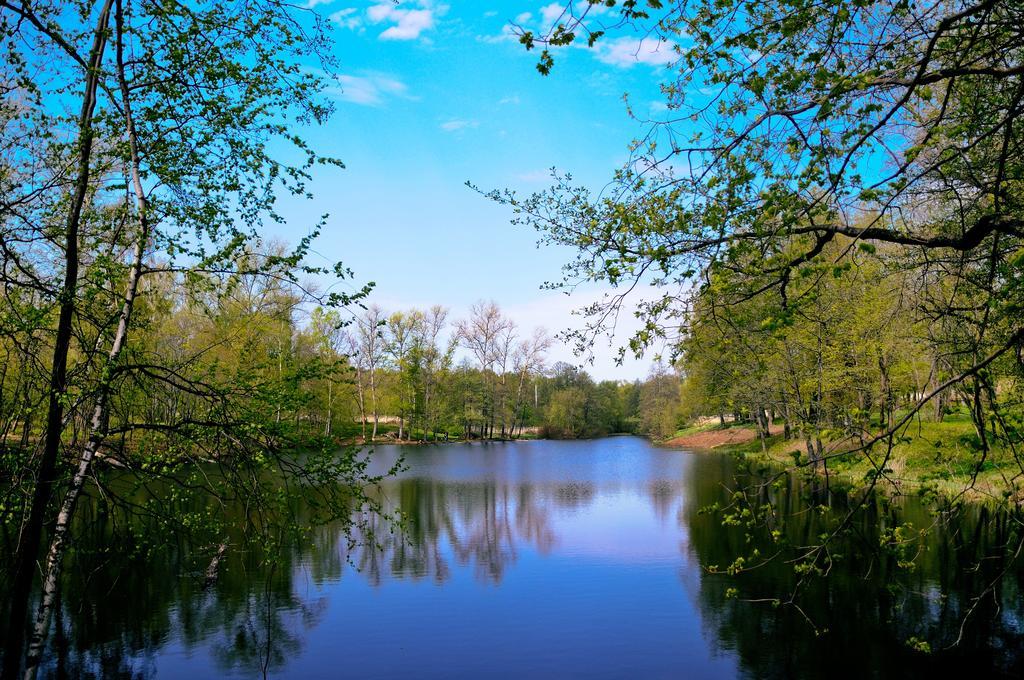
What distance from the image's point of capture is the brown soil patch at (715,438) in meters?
43.2

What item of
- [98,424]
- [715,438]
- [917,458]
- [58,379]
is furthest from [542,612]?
[715,438]

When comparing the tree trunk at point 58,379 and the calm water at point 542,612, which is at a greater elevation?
the tree trunk at point 58,379

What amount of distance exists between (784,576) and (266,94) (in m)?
12.0

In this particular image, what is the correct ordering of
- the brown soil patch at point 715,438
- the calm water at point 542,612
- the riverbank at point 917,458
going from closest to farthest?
1. the riverbank at point 917,458
2. the calm water at point 542,612
3. the brown soil patch at point 715,438

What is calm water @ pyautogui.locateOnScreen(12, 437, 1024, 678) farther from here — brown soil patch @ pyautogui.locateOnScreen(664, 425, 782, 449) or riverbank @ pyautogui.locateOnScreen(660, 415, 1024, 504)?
brown soil patch @ pyautogui.locateOnScreen(664, 425, 782, 449)

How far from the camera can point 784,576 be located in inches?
495

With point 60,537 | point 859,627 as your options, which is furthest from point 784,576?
point 60,537

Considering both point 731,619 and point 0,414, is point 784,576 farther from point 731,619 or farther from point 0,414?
point 0,414

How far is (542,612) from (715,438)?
3886 cm

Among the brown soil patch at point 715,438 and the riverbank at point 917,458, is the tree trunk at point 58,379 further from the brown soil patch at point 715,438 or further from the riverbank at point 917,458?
the brown soil patch at point 715,438

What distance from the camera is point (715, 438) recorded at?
47.3 metres

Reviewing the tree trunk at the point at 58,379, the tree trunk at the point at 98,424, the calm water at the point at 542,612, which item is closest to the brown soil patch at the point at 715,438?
the calm water at the point at 542,612

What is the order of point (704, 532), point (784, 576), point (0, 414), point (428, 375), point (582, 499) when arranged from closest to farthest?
point (0, 414), point (784, 576), point (704, 532), point (582, 499), point (428, 375)

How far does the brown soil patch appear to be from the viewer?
142 ft
